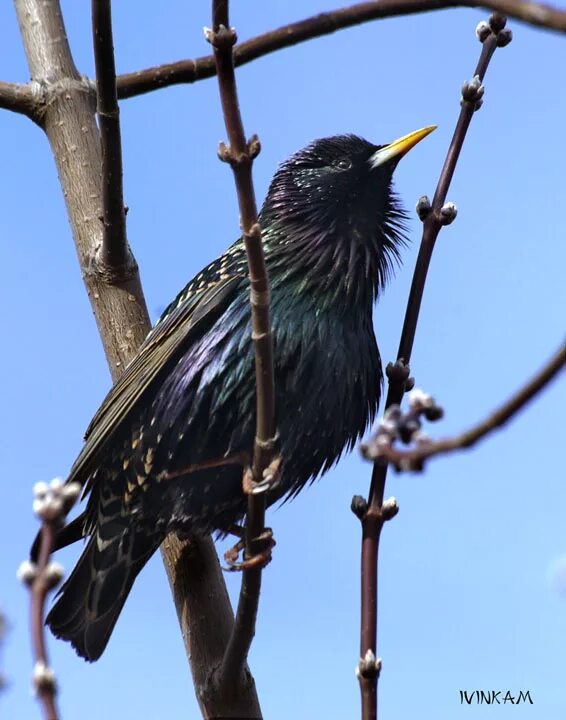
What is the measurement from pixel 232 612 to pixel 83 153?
1.58 m

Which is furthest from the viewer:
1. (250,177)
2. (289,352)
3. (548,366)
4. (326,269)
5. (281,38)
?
(326,269)

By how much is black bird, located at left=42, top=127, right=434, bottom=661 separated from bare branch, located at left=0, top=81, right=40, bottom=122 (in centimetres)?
80

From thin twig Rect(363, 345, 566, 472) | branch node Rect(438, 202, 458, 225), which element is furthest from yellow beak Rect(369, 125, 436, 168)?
thin twig Rect(363, 345, 566, 472)

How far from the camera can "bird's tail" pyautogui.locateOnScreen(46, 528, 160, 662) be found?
394 cm

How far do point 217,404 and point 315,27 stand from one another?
1.42m

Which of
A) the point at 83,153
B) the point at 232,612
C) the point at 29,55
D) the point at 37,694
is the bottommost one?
the point at 37,694

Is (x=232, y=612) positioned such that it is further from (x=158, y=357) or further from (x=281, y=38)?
(x=281, y=38)

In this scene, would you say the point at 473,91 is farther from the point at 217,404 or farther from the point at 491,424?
the point at 491,424

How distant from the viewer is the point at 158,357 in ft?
12.4

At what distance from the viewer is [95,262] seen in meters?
3.88

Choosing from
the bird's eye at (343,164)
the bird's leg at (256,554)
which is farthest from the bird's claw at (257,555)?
the bird's eye at (343,164)

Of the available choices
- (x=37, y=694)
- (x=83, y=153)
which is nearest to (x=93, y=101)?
(x=83, y=153)

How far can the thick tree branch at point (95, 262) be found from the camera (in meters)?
3.72

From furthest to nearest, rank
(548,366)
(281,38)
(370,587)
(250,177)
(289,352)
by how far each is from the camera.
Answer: (289,352), (281,38), (370,587), (250,177), (548,366)
